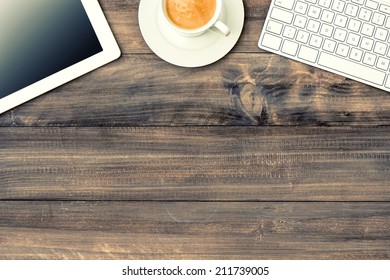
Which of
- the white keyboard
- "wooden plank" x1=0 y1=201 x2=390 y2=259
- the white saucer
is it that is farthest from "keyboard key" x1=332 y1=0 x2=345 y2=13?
"wooden plank" x1=0 y1=201 x2=390 y2=259

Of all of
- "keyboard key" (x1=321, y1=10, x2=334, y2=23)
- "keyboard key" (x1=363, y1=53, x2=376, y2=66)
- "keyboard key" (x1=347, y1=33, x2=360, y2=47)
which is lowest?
"keyboard key" (x1=363, y1=53, x2=376, y2=66)

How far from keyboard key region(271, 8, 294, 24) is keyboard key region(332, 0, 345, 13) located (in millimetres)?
61

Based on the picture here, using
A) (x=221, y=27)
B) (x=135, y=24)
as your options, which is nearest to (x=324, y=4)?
(x=221, y=27)

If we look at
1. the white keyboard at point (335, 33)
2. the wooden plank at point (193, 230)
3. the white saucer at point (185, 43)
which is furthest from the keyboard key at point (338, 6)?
the wooden plank at point (193, 230)

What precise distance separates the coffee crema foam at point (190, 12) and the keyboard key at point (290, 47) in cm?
12

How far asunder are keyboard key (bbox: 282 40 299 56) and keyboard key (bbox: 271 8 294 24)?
0.10 ft

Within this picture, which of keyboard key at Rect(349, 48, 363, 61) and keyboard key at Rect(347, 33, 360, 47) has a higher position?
keyboard key at Rect(347, 33, 360, 47)

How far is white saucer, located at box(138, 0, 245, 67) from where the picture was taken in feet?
2.85

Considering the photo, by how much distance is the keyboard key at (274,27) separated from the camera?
87 cm

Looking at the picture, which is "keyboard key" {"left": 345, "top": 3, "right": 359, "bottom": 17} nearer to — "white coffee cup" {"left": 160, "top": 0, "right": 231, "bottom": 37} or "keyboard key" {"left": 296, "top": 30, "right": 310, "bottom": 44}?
"keyboard key" {"left": 296, "top": 30, "right": 310, "bottom": 44}

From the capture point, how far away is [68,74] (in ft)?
Result: 2.89

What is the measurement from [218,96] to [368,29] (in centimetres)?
23
